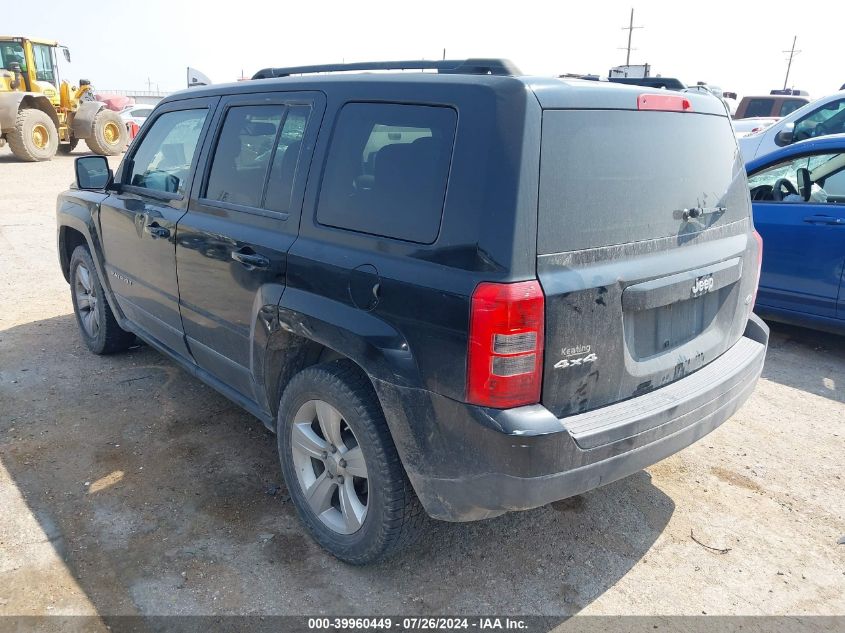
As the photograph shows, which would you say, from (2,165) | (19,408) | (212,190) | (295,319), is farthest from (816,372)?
(2,165)

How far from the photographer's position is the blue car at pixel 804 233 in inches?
195

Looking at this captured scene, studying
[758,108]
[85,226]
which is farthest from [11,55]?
[758,108]

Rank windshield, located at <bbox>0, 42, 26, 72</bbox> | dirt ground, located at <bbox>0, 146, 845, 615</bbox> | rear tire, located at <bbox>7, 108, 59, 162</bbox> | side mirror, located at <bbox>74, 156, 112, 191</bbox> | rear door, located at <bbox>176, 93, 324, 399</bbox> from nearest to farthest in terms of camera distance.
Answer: dirt ground, located at <bbox>0, 146, 845, 615</bbox> → rear door, located at <bbox>176, 93, 324, 399</bbox> → side mirror, located at <bbox>74, 156, 112, 191</bbox> → rear tire, located at <bbox>7, 108, 59, 162</bbox> → windshield, located at <bbox>0, 42, 26, 72</bbox>

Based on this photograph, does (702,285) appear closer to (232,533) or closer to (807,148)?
(232,533)

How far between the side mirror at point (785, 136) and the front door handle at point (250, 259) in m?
7.68

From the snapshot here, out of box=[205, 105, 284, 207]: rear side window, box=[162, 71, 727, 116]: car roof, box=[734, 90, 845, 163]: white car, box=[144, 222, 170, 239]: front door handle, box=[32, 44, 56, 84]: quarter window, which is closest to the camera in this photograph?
box=[162, 71, 727, 116]: car roof

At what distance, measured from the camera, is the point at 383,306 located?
7.78 feet

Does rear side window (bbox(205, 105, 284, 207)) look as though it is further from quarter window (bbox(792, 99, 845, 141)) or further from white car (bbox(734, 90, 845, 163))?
quarter window (bbox(792, 99, 845, 141))

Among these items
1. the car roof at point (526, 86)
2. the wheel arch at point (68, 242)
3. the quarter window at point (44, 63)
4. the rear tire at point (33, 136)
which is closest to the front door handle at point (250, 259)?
the car roof at point (526, 86)

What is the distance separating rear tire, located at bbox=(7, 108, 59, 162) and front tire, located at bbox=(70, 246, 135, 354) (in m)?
14.9

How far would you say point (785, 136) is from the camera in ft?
27.1

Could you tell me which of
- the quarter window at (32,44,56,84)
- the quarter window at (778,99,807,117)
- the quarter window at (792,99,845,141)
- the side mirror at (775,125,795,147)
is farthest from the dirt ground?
the quarter window at (32,44,56,84)

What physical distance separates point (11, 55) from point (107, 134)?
2.99m

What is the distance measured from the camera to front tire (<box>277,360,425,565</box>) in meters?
2.52
